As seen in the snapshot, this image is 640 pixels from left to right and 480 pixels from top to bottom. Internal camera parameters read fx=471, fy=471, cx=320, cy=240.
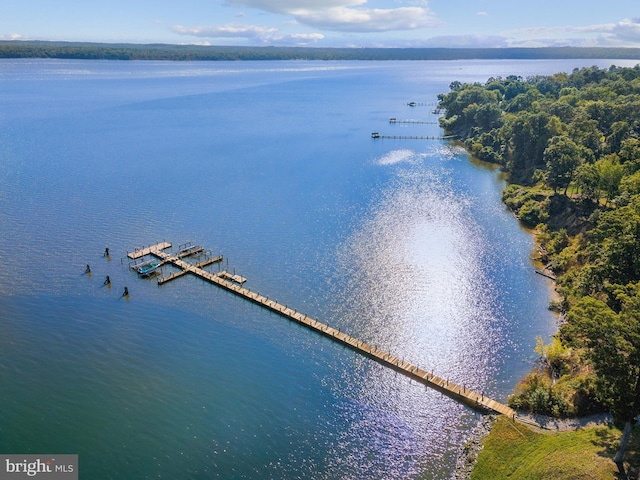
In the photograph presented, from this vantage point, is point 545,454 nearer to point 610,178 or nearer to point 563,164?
point 610,178

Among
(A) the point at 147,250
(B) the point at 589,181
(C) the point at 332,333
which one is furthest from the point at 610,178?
(A) the point at 147,250

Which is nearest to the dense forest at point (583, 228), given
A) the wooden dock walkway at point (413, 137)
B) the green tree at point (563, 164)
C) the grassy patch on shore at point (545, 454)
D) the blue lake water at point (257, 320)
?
the green tree at point (563, 164)

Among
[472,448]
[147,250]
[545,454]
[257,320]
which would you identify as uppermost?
[147,250]

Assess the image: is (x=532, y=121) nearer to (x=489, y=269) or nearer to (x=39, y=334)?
(x=489, y=269)

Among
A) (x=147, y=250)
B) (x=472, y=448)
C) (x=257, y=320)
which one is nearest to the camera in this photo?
(x=472, y=448)

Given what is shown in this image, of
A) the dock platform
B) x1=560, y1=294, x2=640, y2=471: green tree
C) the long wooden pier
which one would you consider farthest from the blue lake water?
x1=560, y1=294, x2=640, y2=471: green tree

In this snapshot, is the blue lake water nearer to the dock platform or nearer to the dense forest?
the dock platform
